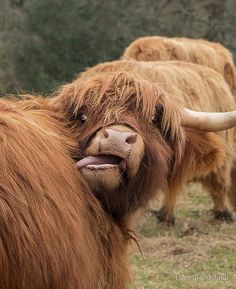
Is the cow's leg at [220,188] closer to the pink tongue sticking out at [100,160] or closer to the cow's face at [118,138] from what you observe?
the cow's face at [118,138]

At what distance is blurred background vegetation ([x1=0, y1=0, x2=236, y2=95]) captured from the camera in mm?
14562

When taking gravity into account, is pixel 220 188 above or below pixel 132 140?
below

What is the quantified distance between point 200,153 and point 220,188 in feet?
12.1

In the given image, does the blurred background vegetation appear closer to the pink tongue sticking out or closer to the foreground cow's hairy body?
the foreground cow's hairy body

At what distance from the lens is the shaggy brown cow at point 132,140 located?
2.93 m

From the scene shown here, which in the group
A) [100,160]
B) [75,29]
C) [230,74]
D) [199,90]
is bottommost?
[75,29]

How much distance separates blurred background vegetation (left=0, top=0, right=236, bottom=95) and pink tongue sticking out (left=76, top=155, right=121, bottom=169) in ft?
38.4

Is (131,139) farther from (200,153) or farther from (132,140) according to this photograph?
(200,153)

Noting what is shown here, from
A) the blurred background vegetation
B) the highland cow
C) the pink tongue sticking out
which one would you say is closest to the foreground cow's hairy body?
the highland cow

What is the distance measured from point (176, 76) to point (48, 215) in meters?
4.24

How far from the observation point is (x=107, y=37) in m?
14.6

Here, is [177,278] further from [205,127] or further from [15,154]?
[15,154]

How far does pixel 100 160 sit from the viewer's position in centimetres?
293

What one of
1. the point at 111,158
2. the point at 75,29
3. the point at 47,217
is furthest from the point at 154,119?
the point at 75,29
